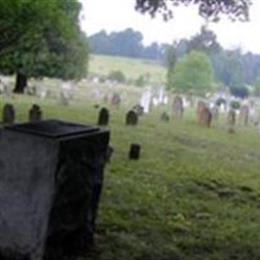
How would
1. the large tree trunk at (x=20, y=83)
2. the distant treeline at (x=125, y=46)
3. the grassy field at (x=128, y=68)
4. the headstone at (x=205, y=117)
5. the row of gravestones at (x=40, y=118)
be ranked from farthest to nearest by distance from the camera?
1. the distant treeline at (x=125, y=46)
2. the grassy field at (x=128, y=68)
3. the large tree trunk at (x=20, y=83)
4. the headstone at (x=205, y=117)
5. the row of gravestones at (x=40, y=118)

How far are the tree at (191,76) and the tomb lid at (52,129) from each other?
66.0 meters

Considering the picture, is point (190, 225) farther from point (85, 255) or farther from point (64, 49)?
point (64, 49)

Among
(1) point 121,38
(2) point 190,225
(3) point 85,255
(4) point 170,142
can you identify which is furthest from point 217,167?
(1) point 121,38

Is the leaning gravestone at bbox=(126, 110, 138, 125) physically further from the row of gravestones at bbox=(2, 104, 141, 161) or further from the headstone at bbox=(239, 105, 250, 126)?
the headstone at bbox=(239, 105, 250, 126)

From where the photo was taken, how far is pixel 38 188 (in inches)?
220

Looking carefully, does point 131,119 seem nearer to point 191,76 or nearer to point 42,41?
point 42,41

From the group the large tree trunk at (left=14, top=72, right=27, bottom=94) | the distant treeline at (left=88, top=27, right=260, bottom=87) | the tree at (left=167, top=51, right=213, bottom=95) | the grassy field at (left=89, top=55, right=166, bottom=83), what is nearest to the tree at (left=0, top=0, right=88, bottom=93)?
the large tree trunk at (left=14, top=72, right=27, bottom=94)

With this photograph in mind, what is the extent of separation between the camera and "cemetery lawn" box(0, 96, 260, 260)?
6.98 metres

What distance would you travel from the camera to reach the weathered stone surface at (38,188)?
18.3 feet

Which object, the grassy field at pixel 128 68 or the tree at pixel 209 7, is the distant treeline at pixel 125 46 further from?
the tree at pixel 209 7

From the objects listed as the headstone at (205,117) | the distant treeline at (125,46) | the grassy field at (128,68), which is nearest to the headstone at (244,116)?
the headstone at (205,117)

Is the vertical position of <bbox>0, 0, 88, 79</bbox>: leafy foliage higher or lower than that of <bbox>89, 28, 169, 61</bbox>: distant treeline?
lower

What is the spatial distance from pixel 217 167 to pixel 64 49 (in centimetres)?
2715

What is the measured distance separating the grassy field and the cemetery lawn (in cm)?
8086
